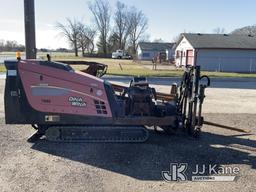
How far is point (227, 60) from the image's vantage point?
117 feet

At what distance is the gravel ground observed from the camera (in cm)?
453

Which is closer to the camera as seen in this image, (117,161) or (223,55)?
(117,161)

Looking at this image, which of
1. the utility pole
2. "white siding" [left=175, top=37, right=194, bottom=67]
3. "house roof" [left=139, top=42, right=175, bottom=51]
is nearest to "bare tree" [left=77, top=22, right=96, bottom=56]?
"house roof" [left=139, top=42, right=175, bottom=51]

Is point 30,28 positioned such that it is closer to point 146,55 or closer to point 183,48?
point 183,48

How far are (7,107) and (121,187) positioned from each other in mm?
2845

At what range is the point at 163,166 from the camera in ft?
17.2

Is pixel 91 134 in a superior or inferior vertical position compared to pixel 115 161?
superior

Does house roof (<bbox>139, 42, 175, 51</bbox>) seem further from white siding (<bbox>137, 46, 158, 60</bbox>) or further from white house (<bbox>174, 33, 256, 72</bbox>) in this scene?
white house (<bbox>174, 33, 256, 72</bbox>)

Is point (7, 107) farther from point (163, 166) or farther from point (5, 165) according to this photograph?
point (163, 166)

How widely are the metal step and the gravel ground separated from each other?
0.40 ft

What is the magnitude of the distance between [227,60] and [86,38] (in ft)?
197

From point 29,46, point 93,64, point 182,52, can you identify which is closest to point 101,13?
point 182,52

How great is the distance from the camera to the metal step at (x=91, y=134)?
6.17 metres

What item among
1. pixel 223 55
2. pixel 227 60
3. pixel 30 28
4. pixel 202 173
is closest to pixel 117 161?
pixel 202 173
